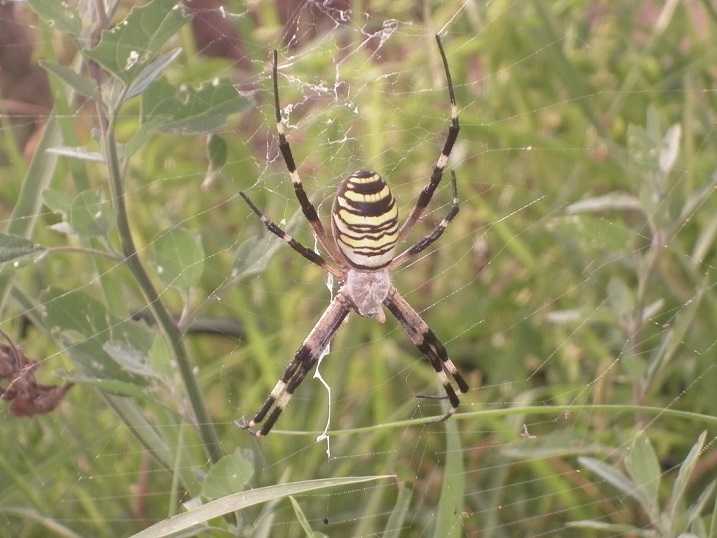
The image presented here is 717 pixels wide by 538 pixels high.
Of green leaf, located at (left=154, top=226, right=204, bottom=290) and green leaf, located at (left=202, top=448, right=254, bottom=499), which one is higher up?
green leaf, located at (left=154, top=226, right=204, bottom=290)

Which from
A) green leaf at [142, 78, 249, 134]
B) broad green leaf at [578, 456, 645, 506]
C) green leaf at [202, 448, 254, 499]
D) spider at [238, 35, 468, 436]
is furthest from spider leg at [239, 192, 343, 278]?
broad green leaf at [578, 456, 645, 506]

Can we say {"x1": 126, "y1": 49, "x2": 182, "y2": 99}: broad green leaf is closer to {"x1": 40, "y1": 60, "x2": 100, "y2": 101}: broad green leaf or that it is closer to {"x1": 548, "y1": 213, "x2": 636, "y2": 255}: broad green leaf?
{"x1": 40, "y1": 60, "x2": 100, "y2": 101}: broad green leaf

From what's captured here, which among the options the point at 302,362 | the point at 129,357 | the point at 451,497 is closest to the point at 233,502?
the point at 129,357

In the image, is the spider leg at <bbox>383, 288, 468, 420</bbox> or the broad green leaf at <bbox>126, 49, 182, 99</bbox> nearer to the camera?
the broad green leaf at <bbox>126, 49, 182, 99</bbox>

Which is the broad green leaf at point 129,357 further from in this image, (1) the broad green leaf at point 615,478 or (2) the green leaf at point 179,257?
(1) the broad green leaf at point 615,478

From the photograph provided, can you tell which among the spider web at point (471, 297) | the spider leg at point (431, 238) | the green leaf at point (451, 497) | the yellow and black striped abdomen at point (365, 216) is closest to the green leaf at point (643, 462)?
the spider web at point (471, 297)

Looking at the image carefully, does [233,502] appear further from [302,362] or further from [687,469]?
[302,362]

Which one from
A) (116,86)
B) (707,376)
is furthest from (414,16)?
(116,86)

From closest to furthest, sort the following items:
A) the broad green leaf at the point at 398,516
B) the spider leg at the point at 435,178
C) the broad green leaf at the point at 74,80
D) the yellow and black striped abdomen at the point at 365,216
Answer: the broad green leaf at the point at 74,80, the broad green leaf at the point at 398,516, the yellow and black striped abdomen at the point at 365,216, the spider leg at the point at 435,178
